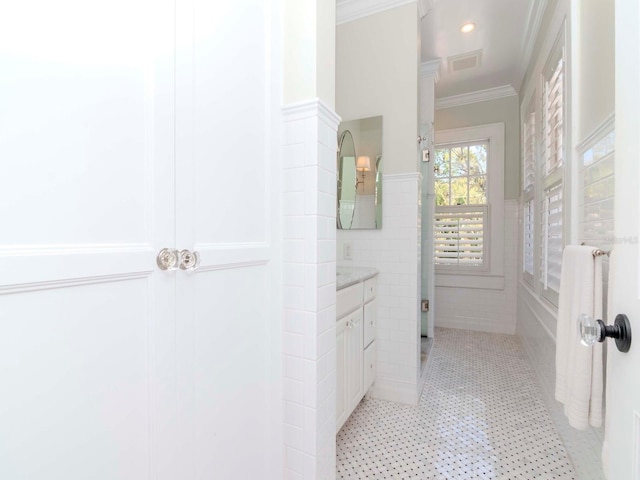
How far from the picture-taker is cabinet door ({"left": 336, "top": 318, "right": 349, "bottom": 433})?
1639 millimetres

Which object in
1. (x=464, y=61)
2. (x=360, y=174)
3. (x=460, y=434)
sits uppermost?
(x=464, y=61)

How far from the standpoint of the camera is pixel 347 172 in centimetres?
240

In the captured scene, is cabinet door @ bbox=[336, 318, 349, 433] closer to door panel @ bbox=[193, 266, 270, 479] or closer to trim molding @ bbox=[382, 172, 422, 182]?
door panel @ bbox=[193, 266, 270, 479]

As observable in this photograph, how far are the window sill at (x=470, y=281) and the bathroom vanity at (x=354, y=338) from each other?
2180mm

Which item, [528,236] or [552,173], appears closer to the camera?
[552,173]

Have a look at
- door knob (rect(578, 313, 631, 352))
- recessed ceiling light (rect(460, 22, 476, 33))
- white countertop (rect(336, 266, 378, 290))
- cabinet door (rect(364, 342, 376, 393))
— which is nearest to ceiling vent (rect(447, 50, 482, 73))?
recessed ceiling light (rect(460, 22, 476, 33))

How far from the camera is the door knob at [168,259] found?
82 centimetres

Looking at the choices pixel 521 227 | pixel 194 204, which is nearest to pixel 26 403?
pixel 194 204

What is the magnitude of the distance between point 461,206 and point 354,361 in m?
2.90

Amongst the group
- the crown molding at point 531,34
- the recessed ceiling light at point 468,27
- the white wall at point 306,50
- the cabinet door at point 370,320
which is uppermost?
the recessed ceiling light at point 468,27

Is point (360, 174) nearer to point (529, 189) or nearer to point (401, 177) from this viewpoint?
point (401, 177)

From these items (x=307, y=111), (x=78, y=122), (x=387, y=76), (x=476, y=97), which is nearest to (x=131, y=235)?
(x=78, y=122)

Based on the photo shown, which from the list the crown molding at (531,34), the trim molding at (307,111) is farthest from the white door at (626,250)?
the crown molding at (531,34)

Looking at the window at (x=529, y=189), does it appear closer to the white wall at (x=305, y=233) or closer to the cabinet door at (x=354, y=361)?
the cabinet door at (x=354, y=361)
